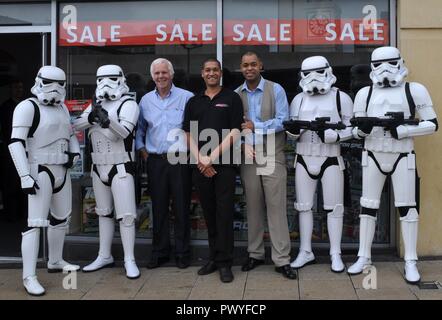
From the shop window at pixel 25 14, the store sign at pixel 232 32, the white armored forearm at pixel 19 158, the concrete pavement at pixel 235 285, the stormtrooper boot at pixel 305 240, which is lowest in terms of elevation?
the concrete pavement at pixel 235 285

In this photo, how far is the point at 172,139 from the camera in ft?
18.7

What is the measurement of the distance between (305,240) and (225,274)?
960 mm

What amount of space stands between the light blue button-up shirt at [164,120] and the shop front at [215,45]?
63cm

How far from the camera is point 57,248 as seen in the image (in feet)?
18.6

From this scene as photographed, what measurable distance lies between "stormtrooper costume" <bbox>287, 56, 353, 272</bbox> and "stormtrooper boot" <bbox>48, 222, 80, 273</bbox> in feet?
7.74

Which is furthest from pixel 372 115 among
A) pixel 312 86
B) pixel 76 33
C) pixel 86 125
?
pixel 76 33

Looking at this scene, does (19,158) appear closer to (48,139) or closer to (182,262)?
(48,139)

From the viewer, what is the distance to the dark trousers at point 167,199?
573 centimetres

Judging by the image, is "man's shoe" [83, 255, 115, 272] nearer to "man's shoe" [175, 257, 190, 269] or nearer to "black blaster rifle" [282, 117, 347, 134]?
"man's shoe" [175, 257, 190, 269]

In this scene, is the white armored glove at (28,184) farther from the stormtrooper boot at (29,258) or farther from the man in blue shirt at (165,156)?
the man in blue shirt at (165,156)

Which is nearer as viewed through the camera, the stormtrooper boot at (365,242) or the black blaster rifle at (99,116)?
the black blaster rifle at (99,116)

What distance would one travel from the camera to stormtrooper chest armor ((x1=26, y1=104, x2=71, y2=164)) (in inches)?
202

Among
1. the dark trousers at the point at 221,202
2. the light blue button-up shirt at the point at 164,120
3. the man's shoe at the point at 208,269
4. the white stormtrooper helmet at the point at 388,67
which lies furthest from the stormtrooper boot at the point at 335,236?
the light blue button-up shirt at the point at 164,120

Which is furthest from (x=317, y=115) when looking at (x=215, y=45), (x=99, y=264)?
(x=99, y=264)
